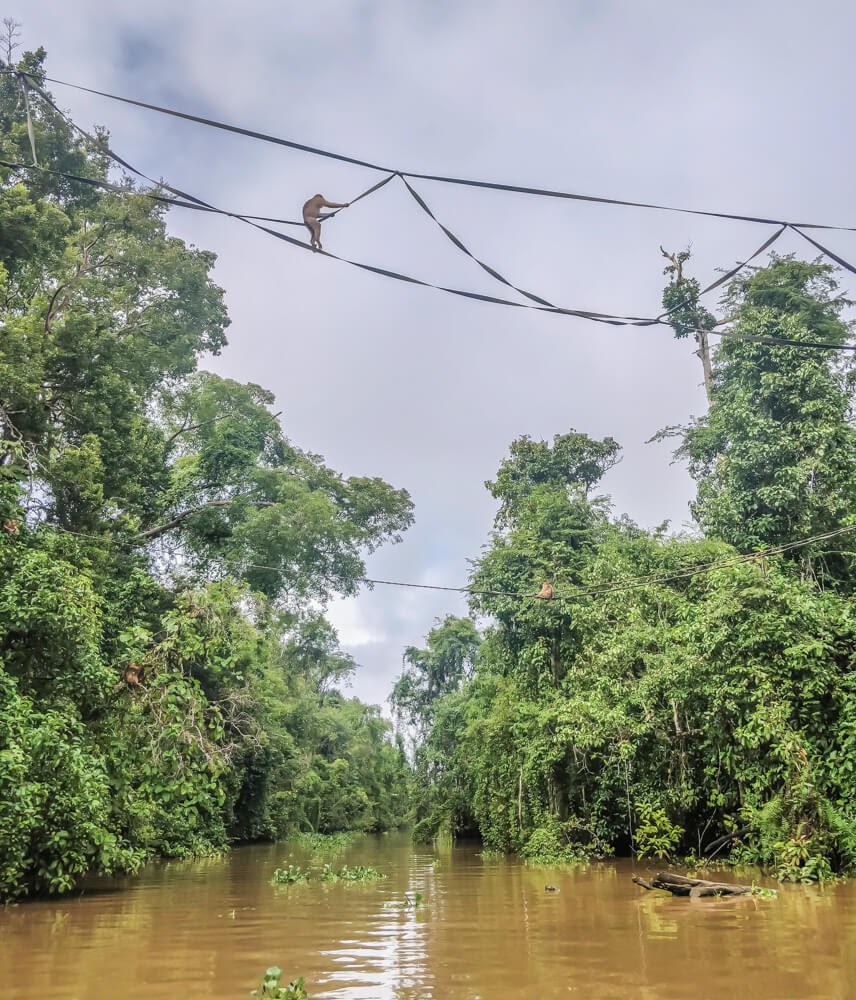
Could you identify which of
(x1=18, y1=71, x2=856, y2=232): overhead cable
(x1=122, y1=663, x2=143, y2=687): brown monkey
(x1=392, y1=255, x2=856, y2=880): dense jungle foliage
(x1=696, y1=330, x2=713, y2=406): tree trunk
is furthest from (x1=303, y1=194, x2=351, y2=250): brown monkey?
(x1=696, y1=330, x2=713, y2=406): tree trunk

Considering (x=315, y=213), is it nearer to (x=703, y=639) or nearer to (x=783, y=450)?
(x=703, y=639)

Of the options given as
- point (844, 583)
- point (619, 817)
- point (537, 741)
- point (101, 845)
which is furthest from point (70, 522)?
point (844, 583)

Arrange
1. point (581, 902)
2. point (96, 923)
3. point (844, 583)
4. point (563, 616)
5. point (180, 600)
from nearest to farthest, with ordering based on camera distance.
→ 1. point (96, 923)
2. point (581, 902)
3. point (180, 600)
4. point (844, 583)
5. point (563, 616)

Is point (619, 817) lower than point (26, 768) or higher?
lower

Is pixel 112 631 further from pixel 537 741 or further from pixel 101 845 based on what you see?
pixel 537 741

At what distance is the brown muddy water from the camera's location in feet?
17.3

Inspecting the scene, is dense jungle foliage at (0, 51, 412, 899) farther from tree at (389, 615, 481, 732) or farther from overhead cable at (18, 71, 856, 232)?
tree at (389, 615, 481, 732)

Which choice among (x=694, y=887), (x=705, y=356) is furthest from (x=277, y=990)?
(x=705, y=356)

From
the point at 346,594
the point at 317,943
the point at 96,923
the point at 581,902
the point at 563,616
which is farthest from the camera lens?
the point at 346,594

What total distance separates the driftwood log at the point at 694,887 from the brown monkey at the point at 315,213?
27.6 ft

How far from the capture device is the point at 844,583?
604 inches

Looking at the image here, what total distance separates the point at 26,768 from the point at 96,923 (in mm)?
1780

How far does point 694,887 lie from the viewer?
9.58 meters

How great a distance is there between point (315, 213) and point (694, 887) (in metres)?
8.72
